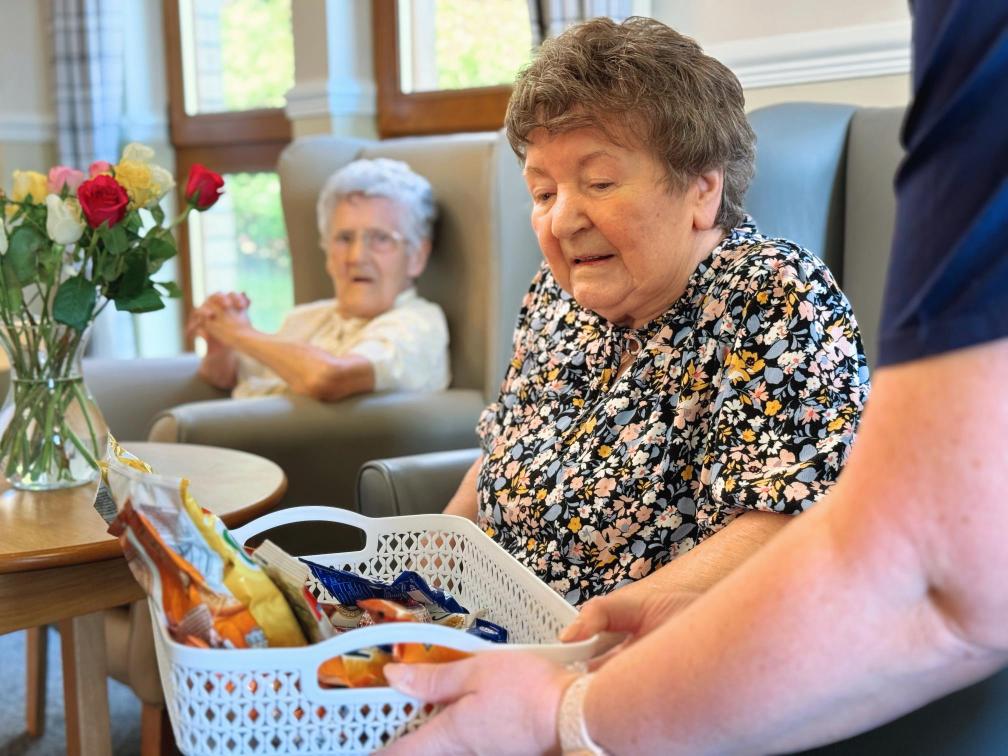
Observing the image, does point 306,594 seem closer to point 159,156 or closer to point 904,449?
point 904,449

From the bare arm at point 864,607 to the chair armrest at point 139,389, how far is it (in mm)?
2060

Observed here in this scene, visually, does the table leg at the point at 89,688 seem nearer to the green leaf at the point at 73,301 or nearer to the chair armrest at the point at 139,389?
the green leaf at the point at 73,301

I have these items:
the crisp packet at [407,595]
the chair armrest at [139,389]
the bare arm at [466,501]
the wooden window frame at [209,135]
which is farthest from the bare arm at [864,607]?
the wooden window frame at [209,135]

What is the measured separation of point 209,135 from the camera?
4301 mm

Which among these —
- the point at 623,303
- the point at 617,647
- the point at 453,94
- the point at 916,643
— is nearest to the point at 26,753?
the point at 623,303

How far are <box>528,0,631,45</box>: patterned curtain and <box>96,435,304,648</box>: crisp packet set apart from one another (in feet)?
6.10

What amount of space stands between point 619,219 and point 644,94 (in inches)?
5.7

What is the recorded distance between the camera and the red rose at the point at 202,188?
5.31ft

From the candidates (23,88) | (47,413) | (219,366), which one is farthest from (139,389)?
(23,88)

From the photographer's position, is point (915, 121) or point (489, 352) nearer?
point (915, 121)

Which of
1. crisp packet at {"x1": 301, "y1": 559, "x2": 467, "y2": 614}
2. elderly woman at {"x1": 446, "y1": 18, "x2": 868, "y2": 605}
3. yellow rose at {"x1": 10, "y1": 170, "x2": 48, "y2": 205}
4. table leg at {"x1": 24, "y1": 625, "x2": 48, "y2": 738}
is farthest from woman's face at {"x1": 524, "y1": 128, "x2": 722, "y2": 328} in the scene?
table leg at {"x1": 24, "y1": 625, "x2": 48, "y2": 738}

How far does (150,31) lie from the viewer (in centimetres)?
439

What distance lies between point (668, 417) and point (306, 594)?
0.52 metres

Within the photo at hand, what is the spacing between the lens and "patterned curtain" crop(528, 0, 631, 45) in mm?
2529
